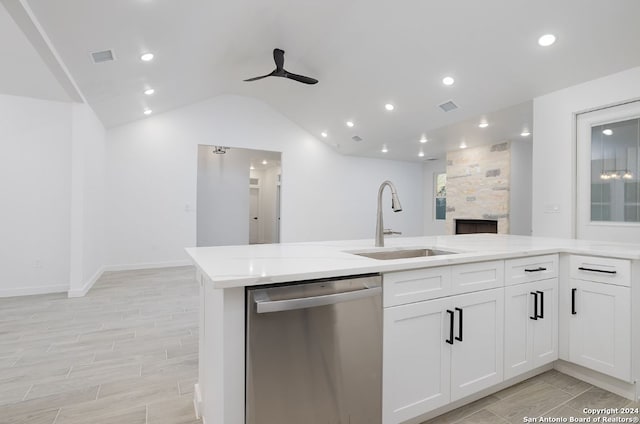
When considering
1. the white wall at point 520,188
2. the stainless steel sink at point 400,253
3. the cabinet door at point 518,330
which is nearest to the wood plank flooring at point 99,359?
the stainless steel sink at point 400,253

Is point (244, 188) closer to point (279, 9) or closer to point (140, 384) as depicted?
point (279, 9)

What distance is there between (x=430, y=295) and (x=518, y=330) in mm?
835

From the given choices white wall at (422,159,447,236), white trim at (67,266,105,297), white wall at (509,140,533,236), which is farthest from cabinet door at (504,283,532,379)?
white wall at (422,159,447,236)

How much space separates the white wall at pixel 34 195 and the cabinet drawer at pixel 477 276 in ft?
16.6

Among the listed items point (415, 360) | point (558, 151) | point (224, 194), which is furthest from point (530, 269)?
point (224, 194)

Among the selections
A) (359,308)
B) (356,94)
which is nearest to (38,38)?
(359,308)

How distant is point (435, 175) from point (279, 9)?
706cm

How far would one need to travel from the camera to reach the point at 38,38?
103 inches

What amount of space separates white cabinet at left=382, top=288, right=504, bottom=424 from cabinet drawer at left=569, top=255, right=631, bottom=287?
0.72 meters

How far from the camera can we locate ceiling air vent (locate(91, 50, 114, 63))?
320cm

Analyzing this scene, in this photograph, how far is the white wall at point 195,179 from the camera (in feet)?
19.3

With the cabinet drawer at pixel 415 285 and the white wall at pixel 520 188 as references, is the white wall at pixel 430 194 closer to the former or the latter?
the white wall at pixel 520 188

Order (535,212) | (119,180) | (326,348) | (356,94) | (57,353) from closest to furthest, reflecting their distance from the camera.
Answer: (326,348)
(57,353)
(535,212)
(356,94)
(119,180)

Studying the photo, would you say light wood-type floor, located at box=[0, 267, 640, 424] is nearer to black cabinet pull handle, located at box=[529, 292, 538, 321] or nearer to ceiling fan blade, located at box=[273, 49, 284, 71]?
black cabinet pull handle, located at box=[529, 292, 538, 321]
